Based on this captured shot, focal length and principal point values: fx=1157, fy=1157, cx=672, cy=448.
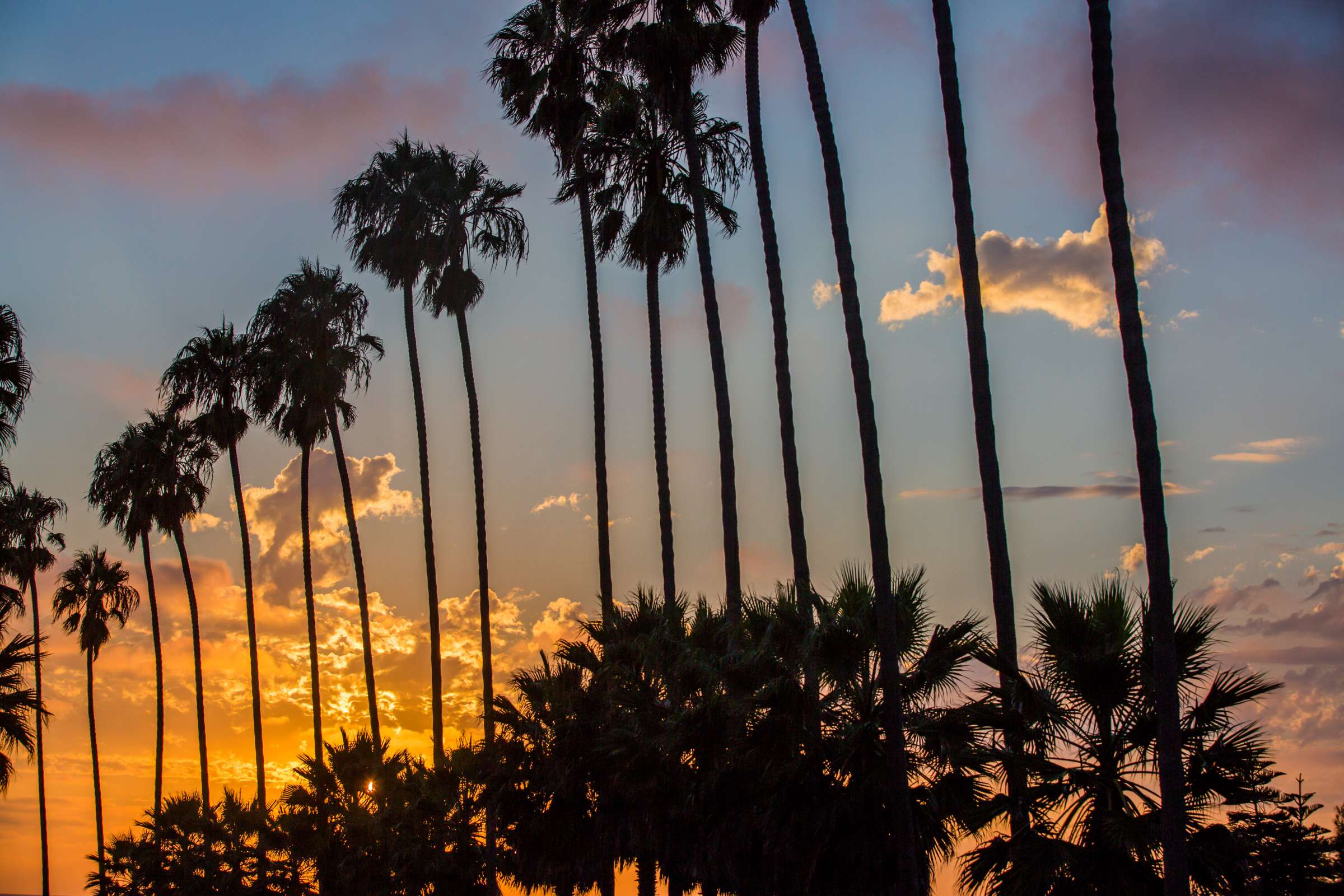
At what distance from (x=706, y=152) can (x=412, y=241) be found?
13.4 meters

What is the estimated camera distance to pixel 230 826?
3578 centimetres

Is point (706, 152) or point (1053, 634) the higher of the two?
point (706, 152)

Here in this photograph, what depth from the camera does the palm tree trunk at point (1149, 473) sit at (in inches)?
531

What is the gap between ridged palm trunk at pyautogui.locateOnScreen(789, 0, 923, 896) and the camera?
58.5 feet

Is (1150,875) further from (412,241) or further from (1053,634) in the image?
(412,241)

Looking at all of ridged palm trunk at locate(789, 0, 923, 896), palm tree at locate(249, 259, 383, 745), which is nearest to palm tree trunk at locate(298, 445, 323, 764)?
palm tree at locate(249, 259, 383, 745)

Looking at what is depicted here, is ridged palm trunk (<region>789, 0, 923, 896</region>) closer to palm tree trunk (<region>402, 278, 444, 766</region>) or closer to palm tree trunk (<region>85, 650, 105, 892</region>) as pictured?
palm tree trunk (<region>402, 278, 444, 766</region>)

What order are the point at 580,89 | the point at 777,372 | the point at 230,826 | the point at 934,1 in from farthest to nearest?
the point at 230,826
the point at 580,89
the point at 777,372
the point at 934,1

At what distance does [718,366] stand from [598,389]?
649 cm

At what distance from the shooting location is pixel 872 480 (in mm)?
19797

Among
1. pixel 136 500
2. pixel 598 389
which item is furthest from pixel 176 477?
pixel 598 389

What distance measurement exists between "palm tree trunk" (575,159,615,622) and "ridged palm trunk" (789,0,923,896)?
12233 mm

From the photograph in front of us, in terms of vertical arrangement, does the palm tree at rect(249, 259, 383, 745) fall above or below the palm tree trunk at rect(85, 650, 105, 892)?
above

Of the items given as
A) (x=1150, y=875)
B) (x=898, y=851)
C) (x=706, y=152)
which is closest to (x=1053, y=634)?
(x=1150, y=875)
